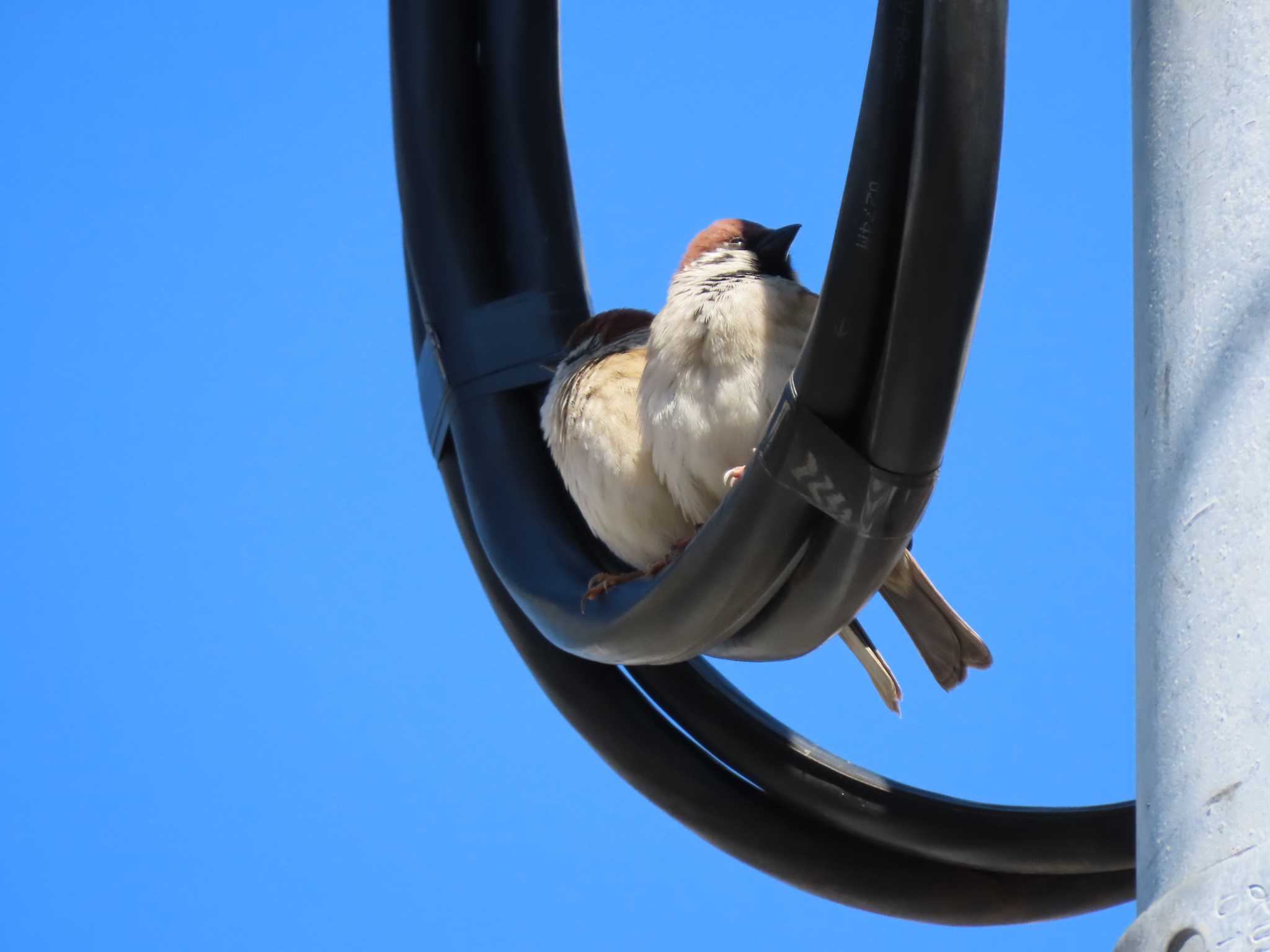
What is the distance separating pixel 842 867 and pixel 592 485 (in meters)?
0.77

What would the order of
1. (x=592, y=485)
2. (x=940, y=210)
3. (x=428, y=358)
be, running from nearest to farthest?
(x=940, y=210), (x=428, y=358), (x=592, y=485)

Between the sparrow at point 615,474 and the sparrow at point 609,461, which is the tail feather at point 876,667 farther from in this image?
the sparrow at point 609,461

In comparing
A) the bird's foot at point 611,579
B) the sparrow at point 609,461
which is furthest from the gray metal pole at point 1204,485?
the sparrow at point 609,461

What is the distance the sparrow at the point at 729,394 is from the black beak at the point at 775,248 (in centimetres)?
11

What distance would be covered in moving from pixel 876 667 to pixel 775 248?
718 millimetres

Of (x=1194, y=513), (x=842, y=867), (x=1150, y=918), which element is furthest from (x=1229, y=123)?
(x=842, y=867)

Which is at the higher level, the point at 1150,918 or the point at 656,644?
Answer: the point at 656,644

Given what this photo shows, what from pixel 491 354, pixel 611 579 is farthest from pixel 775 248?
pixel 611 579

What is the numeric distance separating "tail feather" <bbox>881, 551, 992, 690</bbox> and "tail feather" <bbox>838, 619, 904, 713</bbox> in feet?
0.21

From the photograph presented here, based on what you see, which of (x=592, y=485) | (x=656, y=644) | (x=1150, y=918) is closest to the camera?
(x=1150, y=918)

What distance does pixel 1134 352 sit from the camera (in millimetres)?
969

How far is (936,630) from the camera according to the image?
2.54 m

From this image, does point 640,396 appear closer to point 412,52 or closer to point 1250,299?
point 412,52

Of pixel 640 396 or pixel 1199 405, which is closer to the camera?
pixel 1199 405
